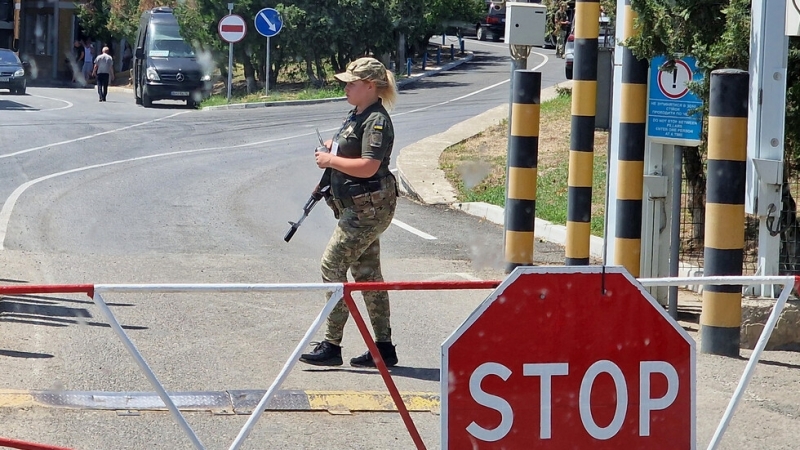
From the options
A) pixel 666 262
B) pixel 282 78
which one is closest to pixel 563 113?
pixel 666 262

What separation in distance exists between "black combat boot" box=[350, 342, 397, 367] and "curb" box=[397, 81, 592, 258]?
13.2 feet

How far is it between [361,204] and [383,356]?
34.1 inches

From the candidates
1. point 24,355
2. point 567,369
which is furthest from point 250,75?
point 567,369

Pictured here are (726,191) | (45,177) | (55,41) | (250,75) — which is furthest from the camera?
(55,41)

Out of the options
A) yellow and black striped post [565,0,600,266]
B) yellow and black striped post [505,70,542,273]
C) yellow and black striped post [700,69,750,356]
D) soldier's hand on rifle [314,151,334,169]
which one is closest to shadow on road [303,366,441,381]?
soldier's hand on rifle [314,151,334,169]

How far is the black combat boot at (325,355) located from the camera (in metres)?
6.60

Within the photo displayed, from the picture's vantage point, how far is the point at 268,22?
31.1m

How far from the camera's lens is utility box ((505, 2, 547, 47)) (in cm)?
1007

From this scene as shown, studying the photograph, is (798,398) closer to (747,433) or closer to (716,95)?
(747,433)

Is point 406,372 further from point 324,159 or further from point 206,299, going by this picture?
point 206,299

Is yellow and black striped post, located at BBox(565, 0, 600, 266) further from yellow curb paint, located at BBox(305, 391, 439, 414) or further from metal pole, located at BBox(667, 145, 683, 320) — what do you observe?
yellow curb paint, located at BBox(305, 391, 439, 414)

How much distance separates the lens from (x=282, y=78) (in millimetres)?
37094

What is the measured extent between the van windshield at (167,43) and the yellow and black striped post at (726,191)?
26.7m

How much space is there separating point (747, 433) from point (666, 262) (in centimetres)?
297
